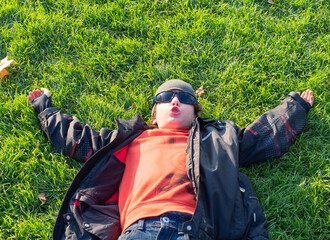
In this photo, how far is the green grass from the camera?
11.6ft

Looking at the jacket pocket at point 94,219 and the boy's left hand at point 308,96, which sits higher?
the boy's left hand at point 308,96

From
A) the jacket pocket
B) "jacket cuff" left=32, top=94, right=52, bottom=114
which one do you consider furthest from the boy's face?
"jacket cuff" left=32, top=94, right=52, bottom=114

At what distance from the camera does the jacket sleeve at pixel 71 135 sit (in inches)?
141

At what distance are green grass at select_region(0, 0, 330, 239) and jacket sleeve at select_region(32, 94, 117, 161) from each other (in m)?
0.17

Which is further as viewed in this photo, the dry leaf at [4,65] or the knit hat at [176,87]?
the dry leaf at [4,65]

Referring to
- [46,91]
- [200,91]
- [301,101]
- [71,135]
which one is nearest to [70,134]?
[71,135]

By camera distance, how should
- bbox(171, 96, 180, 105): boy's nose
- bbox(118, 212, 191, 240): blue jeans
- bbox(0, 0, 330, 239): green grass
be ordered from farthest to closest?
1. bbox(171, 96, 180, 105): boy's nose
2. bbox(0, 0, 330, 239): green grass
3. bbox(118, 212, 191, 240): blue jeans

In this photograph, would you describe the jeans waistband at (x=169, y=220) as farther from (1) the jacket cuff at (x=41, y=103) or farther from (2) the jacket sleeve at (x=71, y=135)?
(1) the jacket cuff at (x=41, y=103)

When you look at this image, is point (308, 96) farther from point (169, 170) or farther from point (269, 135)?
point (169, 170)

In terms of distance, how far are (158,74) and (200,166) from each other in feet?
5.42

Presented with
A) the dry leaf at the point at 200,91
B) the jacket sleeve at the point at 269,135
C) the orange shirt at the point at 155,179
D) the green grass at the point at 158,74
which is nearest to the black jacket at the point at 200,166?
the jacket sleeve at the point at 269,135

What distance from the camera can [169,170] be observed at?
320cm

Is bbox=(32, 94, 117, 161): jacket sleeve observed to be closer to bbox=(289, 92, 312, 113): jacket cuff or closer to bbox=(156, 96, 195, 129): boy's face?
bbox=(156, 96, 195, 129): boy's face

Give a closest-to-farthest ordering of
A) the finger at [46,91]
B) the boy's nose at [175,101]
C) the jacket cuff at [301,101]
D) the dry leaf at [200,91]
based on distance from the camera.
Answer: the boy's nose at [175,101] → the jacket cuff at [301,101] → the finger at [46,91] → the dry leaf at [200,91]
